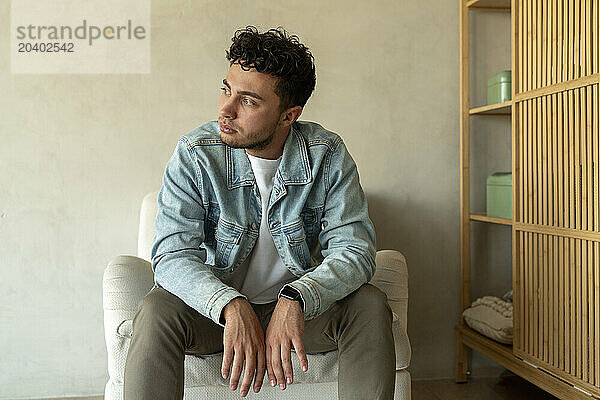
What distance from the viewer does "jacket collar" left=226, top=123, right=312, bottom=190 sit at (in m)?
1.93

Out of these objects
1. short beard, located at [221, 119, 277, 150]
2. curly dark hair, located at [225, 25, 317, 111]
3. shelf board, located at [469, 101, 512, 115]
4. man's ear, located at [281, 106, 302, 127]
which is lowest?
short beard, located at [221, 119, 277, 150]

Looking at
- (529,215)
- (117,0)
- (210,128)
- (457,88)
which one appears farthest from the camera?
(457,88)

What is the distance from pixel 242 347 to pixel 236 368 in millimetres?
48

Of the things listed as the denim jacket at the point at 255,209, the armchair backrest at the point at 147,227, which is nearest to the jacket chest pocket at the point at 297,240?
the denim jacket at the point at 255,209

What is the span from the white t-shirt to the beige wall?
84 cm

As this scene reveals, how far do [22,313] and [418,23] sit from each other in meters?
1.89

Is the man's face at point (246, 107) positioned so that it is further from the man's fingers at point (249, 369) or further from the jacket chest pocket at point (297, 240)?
the man's fingers at point (249, 369)

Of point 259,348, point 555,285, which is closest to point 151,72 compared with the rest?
point 259,348

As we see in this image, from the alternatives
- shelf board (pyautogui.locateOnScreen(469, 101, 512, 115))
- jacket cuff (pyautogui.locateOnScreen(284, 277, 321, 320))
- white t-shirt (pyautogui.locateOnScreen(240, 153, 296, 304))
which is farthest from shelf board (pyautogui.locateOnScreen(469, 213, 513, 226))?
jacket cuff (pyautogui.locateOnScreen(284, 277, 321, 320))

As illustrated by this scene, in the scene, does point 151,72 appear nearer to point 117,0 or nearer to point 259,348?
point 117,0

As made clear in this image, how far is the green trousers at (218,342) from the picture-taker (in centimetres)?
155

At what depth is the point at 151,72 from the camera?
2.70m

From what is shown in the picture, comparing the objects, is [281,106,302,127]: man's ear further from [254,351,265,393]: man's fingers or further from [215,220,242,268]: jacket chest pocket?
[254,351,265,393]: man's fingers

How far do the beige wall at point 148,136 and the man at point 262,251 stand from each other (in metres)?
0.77
